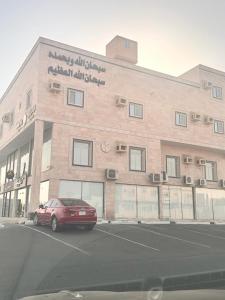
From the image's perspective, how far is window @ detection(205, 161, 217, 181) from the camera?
36875 mm

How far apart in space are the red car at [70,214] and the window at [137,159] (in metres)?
13.1

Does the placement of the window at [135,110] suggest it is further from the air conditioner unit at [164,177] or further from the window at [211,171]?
the window at [211,171]

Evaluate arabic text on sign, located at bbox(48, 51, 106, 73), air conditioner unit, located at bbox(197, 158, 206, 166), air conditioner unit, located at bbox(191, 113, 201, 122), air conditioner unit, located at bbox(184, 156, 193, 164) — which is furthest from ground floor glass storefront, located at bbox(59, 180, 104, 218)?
air conditioner unit, located at bbox(191, 113, 201, 122)

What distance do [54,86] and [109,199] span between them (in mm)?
9314

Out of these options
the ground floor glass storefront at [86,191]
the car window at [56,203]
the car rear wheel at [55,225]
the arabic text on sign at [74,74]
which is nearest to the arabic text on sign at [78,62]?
the arabic text on sign at [74,74]

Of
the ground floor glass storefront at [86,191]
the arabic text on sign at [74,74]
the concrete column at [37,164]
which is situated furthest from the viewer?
the arabic text on sign at [74,74]

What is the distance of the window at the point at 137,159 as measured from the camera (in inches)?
1230

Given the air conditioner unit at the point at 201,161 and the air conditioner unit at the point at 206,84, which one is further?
the air conditioner unit at the point at 206,84

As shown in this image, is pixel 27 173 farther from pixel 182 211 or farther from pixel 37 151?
pixel 182 211

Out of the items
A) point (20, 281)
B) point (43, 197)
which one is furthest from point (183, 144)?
point (20, 281)

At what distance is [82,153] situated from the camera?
1141 inches

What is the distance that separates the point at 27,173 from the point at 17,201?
354cm

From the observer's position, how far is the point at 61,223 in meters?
17.4

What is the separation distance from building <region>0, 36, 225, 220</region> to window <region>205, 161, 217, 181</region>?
0.32 feet
